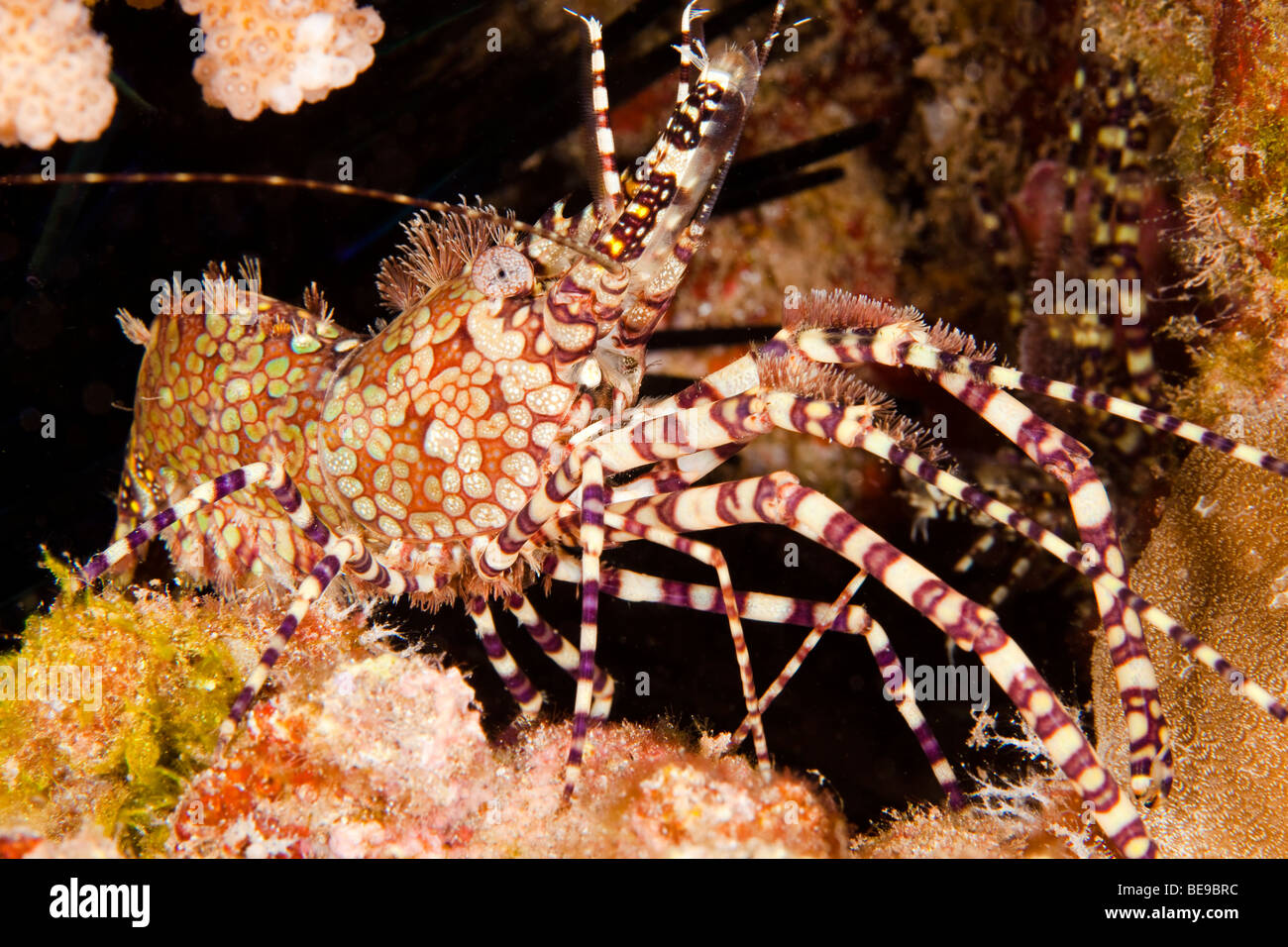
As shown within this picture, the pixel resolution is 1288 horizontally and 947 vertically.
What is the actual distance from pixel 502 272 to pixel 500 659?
1629mm

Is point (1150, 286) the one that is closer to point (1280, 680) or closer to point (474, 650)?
point (1280, 680)

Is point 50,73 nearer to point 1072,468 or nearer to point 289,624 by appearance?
point 289,624

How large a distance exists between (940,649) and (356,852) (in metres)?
2.94

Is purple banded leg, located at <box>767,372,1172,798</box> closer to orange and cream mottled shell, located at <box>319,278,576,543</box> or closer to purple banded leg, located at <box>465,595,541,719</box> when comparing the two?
orange and cream mottled shell, located at <box>319,278,576,543</box>

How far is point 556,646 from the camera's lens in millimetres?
3197

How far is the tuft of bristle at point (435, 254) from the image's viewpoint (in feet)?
8.96

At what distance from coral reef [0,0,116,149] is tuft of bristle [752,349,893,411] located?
7.95 ft

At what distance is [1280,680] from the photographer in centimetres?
205

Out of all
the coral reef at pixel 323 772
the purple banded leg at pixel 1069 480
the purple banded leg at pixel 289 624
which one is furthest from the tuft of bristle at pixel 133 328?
the purple banded leg at pixel 1069 480

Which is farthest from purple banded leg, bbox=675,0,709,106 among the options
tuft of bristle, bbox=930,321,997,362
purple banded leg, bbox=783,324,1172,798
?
tuft of bristle, bbox=930,321,997,362

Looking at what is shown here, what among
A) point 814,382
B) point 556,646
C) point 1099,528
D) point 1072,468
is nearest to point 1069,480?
point 1072,468

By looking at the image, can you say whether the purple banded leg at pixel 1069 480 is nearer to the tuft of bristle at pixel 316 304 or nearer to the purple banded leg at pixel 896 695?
the purple banded leg at pixel 896 695
